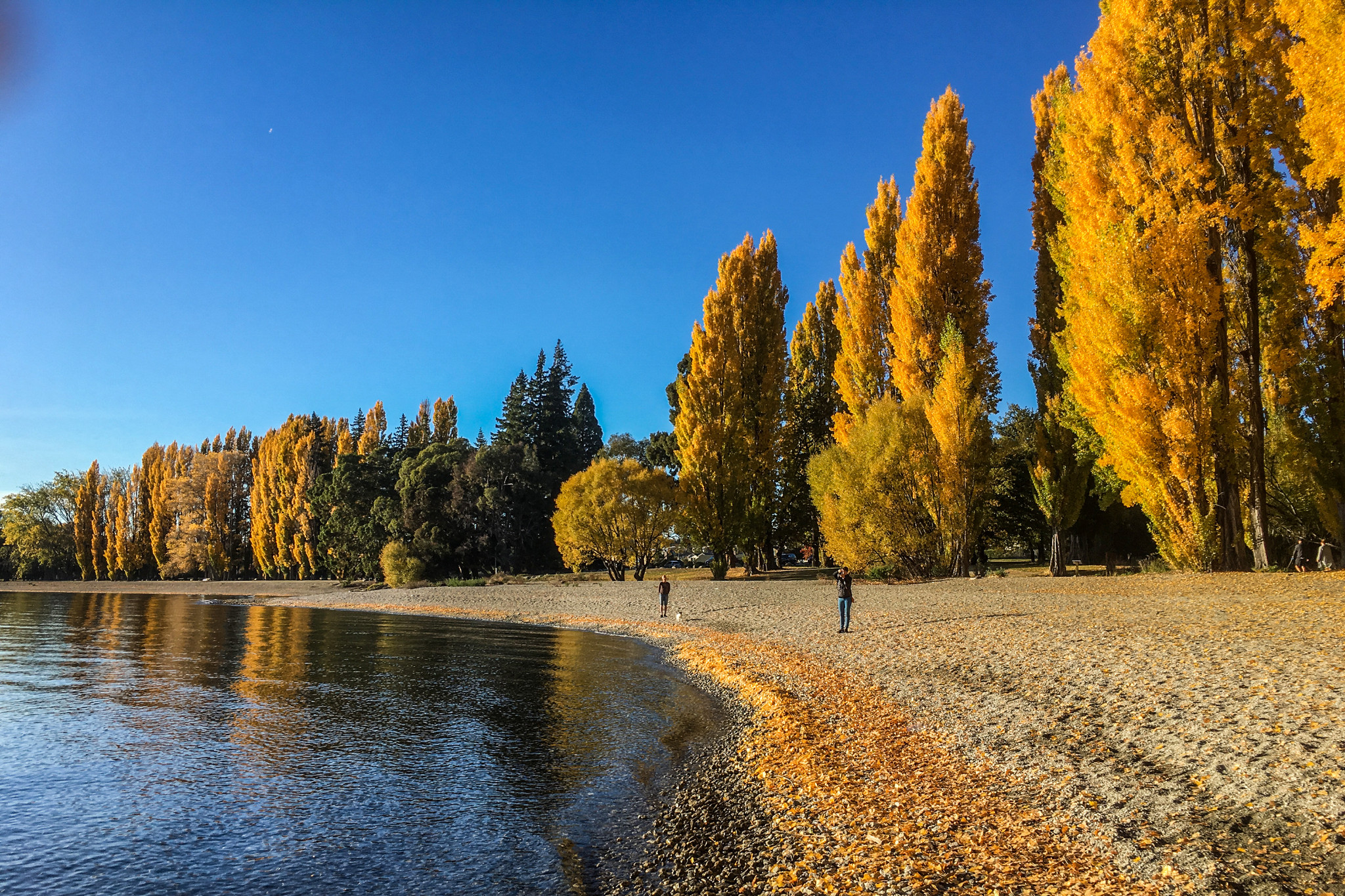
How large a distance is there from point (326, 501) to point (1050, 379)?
213 feet

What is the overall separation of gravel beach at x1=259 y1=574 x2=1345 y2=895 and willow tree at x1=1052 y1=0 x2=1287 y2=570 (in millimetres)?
3506

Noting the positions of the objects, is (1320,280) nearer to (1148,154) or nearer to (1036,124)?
(1148,154)

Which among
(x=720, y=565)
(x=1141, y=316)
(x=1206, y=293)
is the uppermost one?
(x=1206, y=293)

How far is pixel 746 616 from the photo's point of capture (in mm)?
27344

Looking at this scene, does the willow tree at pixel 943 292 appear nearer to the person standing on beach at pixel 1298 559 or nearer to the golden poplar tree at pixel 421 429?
the person standing on beach at pixel 1298 559

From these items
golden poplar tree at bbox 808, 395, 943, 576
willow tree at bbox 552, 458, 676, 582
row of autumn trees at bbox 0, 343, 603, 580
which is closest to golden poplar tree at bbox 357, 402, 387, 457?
row of autumn trees at bbox 0, 343, 603, 580

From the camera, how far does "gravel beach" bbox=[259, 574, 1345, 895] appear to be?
620 centimetres

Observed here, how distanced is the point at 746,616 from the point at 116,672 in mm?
20640

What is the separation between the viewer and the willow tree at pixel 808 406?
45.4 meters

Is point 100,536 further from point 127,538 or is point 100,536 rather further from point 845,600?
point 845,600

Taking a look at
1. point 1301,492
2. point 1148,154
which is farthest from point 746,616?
point 1148,154

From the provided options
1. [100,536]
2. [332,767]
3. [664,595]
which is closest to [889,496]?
[664,595]

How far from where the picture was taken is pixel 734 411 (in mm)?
42562

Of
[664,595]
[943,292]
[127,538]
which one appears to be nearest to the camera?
[664,595]
